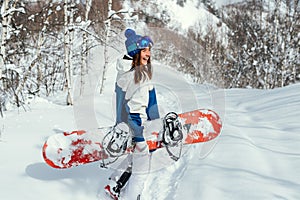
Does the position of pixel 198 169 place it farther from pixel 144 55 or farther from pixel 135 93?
pixel 144 55

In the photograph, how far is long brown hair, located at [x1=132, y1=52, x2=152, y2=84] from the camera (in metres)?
3.21

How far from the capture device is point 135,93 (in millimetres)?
3223

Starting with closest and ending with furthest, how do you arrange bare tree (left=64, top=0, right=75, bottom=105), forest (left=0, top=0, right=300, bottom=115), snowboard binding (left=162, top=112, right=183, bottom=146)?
1. snowboard binding (left=162, top=112, right=183, bottom=146)
2. bare tree (left=64, top=0, right=75, bottom=105)
3. forest (left=0, top=0, right=300, bottom=115)

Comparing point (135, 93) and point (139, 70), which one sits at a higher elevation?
point (139, 70)

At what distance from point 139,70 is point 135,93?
0.24m

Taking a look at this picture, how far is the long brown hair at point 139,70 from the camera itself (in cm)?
321

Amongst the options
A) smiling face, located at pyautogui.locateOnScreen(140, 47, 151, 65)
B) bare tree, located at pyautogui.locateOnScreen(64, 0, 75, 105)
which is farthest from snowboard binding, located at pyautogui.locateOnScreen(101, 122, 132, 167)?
bare tree, located at pyautogui.locateOnScreen(64, 0, 75, 105)

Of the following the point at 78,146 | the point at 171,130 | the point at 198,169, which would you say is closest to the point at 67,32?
the point at 78,146

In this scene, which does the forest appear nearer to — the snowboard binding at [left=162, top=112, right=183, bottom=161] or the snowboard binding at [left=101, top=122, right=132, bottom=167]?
the snowboard binding at [left=162, top=112, right=183, bottom=161]

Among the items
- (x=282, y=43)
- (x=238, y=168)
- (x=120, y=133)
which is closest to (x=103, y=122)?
(x=120, y=133)

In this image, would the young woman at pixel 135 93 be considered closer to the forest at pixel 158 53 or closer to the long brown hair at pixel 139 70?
the long brown hair at pixel 139 70

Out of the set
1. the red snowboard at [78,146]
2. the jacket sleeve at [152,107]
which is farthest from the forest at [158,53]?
the jacket sleeve at [152,107]

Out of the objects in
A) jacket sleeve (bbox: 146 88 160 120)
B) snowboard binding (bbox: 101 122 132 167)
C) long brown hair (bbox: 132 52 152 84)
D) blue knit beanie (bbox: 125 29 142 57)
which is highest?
blue knit beanie (bbox: 125 29 142 57)

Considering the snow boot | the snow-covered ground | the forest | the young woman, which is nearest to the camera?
the snow-covered ground
